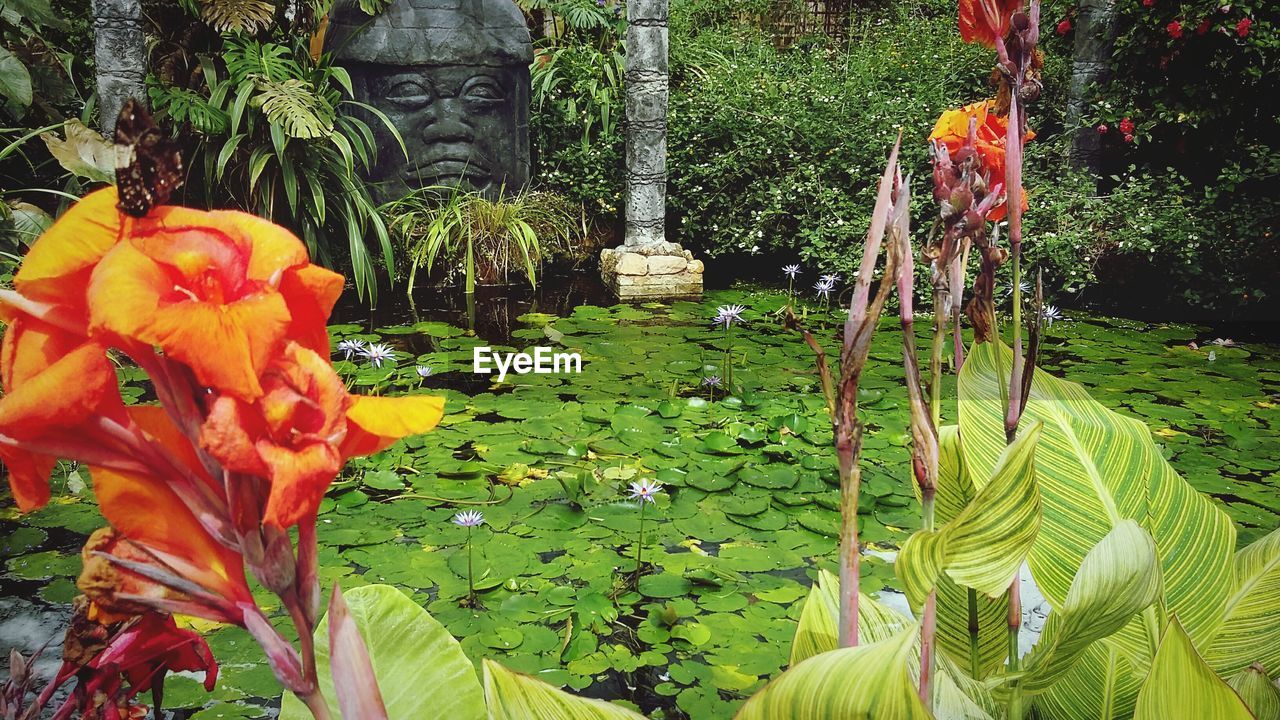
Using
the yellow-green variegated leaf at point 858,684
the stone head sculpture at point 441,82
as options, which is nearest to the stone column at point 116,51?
the stone head sculpture at point 441,82

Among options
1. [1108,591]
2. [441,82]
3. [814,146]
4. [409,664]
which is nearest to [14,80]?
[441,82]

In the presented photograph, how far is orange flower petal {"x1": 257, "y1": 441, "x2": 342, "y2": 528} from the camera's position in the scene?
0.99 feet

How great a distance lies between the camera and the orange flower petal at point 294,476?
301 mm

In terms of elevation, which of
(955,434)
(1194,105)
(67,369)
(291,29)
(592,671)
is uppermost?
(291,29)

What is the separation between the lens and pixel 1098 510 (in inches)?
31.9

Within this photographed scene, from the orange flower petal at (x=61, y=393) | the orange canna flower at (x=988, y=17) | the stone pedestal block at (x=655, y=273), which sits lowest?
the stone pedestal block at (x=655, y=273)

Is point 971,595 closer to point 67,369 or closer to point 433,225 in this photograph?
point 67,369

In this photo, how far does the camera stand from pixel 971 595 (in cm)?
66

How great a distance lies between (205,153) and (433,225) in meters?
1.27

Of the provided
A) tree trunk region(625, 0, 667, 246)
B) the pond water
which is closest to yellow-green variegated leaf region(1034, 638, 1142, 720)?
the pond water

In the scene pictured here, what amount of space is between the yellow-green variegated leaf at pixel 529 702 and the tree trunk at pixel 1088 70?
576cm

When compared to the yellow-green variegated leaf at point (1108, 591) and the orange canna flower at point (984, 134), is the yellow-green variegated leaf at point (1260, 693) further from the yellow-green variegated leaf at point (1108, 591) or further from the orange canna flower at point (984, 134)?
the orange canna flower at point (984, 134)

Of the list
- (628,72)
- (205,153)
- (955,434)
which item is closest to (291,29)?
(205,153)

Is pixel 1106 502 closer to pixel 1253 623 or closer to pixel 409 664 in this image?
pixel 1253 623
